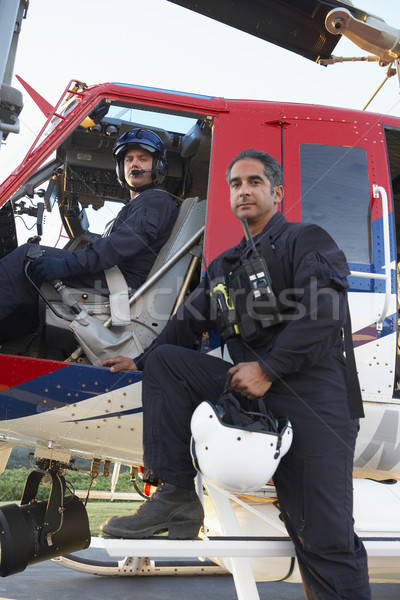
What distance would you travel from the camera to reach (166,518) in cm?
230

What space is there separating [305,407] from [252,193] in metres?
1.03

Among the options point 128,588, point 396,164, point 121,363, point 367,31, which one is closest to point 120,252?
point 121,363

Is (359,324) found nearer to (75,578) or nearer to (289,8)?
(289,8)

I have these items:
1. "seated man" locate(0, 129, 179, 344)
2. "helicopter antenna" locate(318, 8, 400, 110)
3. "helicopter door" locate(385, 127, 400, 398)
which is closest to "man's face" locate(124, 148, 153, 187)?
"seated man" locate(0, 129, 179, 344)

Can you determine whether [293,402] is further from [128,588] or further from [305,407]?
[128,588]

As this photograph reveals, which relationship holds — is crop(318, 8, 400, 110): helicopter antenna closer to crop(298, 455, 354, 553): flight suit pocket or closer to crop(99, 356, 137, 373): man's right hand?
crop(99, 356, 137, 373): man's right hand

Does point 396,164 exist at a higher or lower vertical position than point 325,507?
higher

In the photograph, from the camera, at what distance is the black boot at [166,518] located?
2.26 meters

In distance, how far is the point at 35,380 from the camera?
2.83 meters

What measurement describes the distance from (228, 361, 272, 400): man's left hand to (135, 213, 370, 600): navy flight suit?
1.4 inches

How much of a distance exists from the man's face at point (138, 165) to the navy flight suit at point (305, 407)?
1.44 meters

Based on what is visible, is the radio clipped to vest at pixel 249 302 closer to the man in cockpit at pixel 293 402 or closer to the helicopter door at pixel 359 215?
the man in cockpit at pixel 293 402

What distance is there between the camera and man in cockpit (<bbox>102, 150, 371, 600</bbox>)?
221 centimetres

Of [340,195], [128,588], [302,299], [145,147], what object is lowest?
[128,588]
